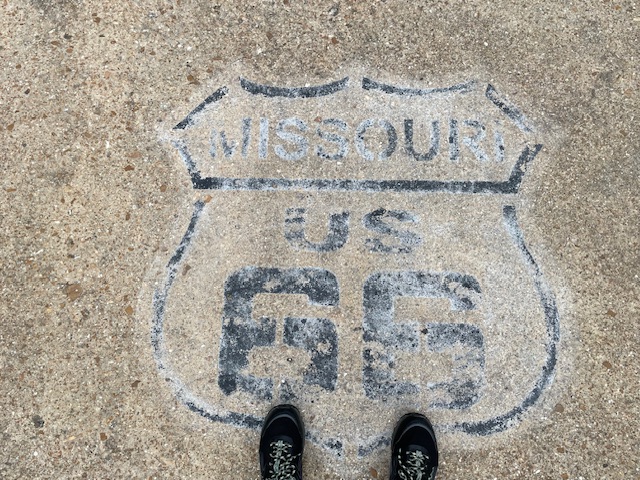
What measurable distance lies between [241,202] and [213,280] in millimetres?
415

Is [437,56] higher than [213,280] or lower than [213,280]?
higher

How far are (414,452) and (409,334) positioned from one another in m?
0.51

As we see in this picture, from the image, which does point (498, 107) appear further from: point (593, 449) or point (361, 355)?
point (593, 449)

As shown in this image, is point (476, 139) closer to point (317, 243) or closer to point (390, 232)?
point (390, 232)

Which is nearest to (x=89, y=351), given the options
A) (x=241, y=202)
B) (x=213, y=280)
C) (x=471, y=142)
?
(x=213, y=280)

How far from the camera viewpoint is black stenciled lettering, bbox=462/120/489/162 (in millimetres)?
2430

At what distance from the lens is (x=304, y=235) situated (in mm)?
2381

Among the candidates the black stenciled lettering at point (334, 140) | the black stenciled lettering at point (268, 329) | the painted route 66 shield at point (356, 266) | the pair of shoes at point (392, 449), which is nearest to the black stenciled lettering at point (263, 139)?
the painted route 66 shield at point (356, 266)

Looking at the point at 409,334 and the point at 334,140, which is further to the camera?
the point at 334,140

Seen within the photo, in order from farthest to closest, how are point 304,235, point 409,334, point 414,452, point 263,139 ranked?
point 263,139 < point 304,235 < point 409,334 < point 414,452

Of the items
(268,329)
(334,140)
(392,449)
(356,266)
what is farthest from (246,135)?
(392,449)

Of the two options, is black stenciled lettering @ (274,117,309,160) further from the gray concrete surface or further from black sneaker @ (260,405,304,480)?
black sneaker @ (260,405,304,480)

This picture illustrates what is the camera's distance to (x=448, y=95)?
2.50m

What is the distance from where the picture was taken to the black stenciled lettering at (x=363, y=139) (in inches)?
96.4
